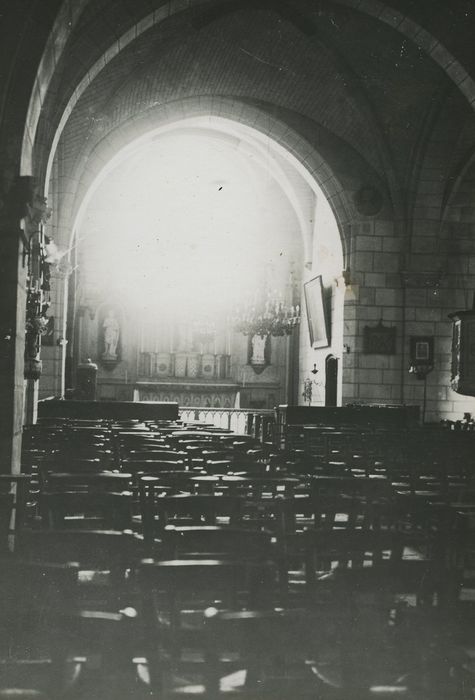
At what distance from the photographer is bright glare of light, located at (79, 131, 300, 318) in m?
26.0

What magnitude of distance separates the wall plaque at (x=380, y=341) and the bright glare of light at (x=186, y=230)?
672 centimetres

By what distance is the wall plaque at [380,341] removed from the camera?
20.1 meters

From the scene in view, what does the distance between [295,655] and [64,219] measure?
16445 mm

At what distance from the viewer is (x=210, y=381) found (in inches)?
1035

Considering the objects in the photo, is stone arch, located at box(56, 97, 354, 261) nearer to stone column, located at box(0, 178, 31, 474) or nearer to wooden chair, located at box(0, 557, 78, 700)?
stone column, located at box(0, 178, 31, 474)

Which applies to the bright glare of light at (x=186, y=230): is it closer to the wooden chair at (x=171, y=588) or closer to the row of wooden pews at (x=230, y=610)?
the row of wooden pews at (x=230, y=610)

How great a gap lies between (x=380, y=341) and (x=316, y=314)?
3.17 metres

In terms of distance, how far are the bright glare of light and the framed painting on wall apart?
2.94m

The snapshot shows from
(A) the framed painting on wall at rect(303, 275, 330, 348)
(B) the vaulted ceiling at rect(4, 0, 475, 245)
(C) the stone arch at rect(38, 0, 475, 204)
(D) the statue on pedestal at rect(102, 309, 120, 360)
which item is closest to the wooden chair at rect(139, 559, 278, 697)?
(C) the stone arch at rect(38, 0, 475, 204)

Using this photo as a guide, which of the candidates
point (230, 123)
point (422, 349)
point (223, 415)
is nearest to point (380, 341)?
point (422, 349)

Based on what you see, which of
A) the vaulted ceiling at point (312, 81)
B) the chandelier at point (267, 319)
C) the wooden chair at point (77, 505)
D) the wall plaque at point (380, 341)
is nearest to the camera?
the wooden chair at point (77, 505)

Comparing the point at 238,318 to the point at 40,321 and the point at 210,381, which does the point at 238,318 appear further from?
the point at 40,321

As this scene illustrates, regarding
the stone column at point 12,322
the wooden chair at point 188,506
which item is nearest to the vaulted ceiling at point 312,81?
the stone column at point 12,322

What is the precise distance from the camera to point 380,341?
2012 cm
